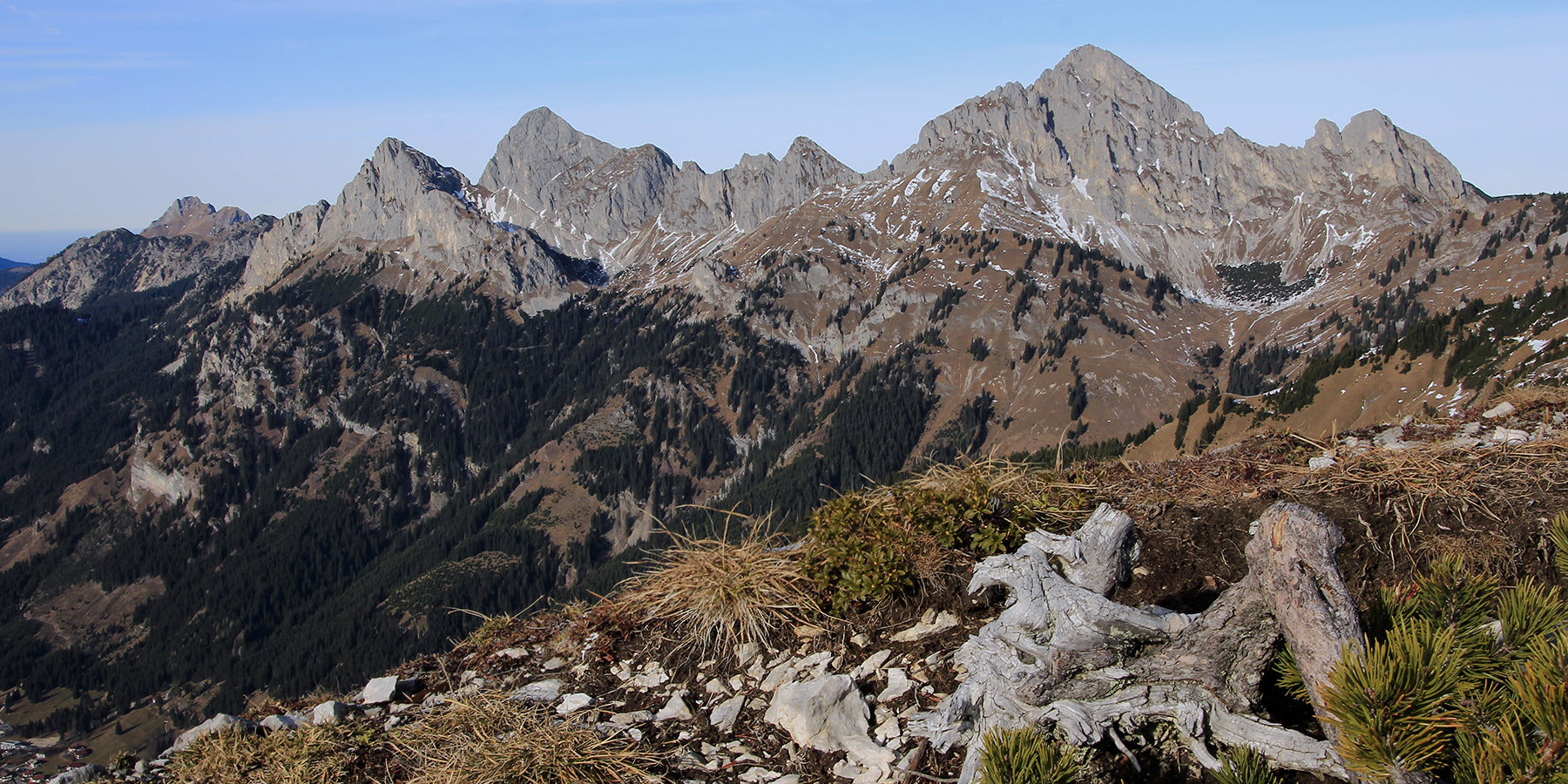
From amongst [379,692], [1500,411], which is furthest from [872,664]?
[1500,411]

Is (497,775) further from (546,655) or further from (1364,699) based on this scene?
(1364,699)

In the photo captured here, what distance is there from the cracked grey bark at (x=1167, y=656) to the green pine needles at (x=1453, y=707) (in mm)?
404

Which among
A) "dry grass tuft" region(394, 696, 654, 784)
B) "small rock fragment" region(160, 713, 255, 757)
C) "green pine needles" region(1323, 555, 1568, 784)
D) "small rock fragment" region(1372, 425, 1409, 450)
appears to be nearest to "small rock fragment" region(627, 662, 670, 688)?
"dry grass tuft" region(394, 696, 654, 784)

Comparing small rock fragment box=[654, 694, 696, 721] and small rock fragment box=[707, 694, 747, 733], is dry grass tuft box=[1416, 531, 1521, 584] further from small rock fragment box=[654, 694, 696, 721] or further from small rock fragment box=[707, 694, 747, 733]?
small rock fragment box=[654, 694, 696, 721]

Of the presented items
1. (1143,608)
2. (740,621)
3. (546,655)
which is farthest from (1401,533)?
(546,655)

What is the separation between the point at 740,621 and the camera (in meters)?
7.39

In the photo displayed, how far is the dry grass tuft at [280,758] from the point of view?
620 cm

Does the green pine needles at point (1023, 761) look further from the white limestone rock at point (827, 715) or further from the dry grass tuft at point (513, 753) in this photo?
the dry grass tuft at point (513, 753)

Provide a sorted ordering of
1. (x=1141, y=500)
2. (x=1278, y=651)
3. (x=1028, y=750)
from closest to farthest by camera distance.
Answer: (x=1028, y=750)
(x=1278, y=651)
(x=1141, y=500)

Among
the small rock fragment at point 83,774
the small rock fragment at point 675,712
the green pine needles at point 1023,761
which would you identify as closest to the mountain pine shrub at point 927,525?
the small rock fragment at point 675,712

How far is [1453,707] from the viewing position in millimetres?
3352

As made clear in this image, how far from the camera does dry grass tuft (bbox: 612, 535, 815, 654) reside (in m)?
7.32

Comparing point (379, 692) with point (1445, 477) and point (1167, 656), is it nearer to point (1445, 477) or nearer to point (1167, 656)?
point (1167, 656)

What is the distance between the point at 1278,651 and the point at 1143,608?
86 centimetres
